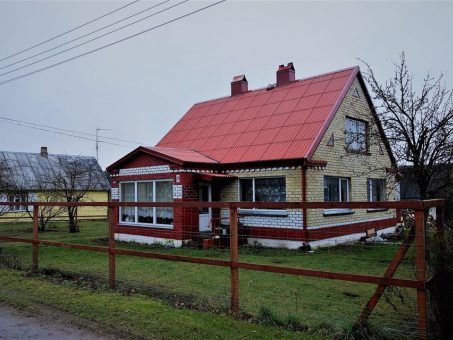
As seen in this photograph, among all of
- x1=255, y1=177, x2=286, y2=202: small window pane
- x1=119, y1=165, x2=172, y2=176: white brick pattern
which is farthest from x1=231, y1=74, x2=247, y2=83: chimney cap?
x1=255, y1=177, x2=286, y2=202: small window pane

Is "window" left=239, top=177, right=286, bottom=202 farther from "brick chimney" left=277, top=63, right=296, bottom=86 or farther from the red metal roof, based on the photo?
"brick chimney" left=277, top=63, right=296, bottom=86

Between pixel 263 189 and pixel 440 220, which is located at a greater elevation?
pixel 263 189

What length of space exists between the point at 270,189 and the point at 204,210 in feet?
8.87

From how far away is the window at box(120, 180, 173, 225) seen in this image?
16.1 metres

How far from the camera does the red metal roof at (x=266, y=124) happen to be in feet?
50.9

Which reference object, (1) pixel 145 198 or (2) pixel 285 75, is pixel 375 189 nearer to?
(2) pixel 285 75

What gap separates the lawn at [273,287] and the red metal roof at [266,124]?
409 cm

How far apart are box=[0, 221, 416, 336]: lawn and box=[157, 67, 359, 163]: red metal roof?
4093 millimetres

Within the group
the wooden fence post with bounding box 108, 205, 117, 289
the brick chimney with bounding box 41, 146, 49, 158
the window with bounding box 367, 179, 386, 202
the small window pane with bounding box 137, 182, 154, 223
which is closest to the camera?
the wooden fence post with bounding box 108, 205, 117, 289

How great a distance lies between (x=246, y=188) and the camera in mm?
16297

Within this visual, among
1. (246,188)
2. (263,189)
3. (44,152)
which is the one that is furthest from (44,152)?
(263,189)

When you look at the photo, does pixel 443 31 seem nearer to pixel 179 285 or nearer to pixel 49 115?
pixel 179 285

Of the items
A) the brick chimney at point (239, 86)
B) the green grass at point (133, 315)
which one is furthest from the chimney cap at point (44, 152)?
the green grass at point (133, 315)

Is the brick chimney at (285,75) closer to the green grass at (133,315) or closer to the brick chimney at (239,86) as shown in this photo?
the brick chimney at (239,86)
